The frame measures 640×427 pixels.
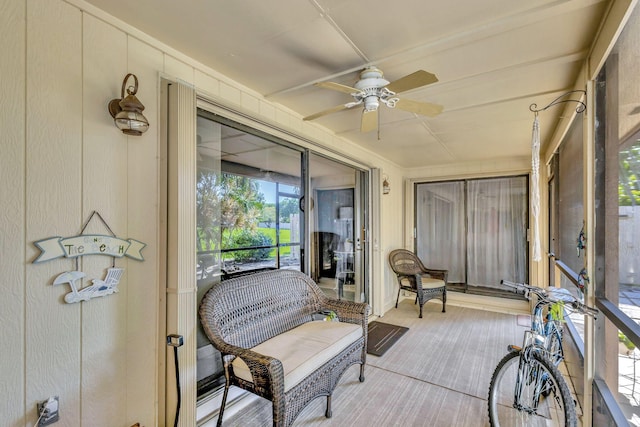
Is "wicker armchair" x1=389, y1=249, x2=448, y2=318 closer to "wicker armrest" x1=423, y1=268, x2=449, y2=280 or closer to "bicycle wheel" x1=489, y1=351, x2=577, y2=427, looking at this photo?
"wicker armrest" x1=423, y1=268, x2=449, y2=280

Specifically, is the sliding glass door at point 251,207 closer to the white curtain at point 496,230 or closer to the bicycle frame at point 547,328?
the bicycle frame at point 547,328

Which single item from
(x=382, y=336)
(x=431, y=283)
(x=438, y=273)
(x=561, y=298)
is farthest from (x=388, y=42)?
(x=438, y=273)

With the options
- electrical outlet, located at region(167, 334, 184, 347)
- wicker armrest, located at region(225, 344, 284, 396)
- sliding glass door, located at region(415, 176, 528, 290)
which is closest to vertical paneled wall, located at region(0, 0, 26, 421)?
electrical outlet, located at region(167, 334, 184, 347)

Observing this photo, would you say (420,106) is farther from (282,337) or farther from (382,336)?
(382,336)

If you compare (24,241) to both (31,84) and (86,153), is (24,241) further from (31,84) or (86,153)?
(31,84)

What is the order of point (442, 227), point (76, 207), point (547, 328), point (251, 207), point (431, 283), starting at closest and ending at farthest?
point (76, 207) → point (547, 328) → point (251, 207) → point (431, 283) → point (442, 227)

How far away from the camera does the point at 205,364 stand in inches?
81.2

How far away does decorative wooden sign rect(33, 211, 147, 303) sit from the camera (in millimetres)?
1326

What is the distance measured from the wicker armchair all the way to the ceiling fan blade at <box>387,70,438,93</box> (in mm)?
3275

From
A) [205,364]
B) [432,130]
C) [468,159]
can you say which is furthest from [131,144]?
[468,159]

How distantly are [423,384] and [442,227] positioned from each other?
3396 millimetres

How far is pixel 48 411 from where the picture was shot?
1.29 metres

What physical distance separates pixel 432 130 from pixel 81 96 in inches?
124

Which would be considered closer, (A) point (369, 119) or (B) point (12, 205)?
(B) point (12, 205)
